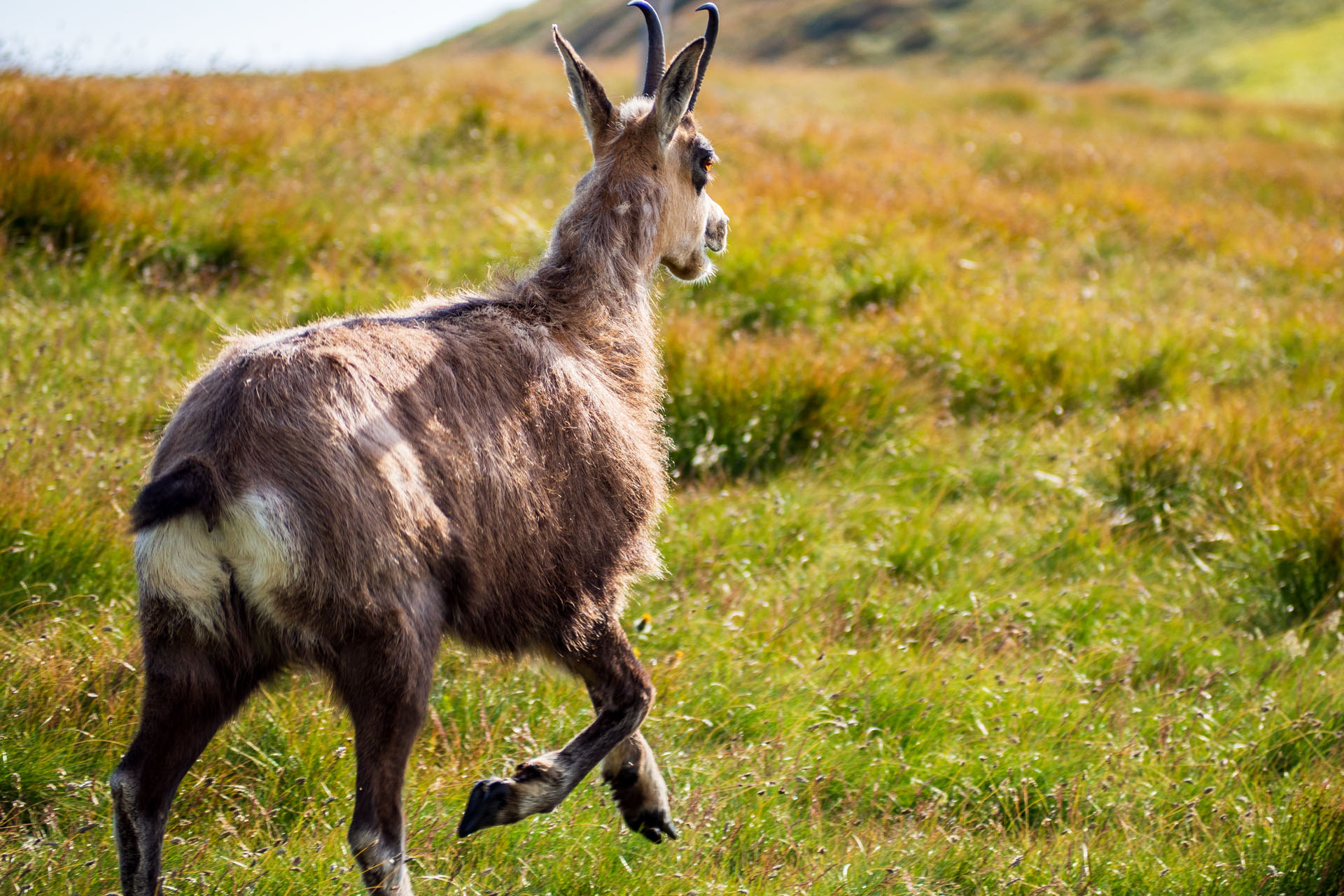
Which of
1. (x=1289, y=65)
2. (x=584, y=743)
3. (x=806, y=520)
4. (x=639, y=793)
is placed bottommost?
(x=1289, y=65)

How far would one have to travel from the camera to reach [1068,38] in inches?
1873

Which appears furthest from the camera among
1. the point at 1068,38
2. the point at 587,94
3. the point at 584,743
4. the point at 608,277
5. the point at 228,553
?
the point at 1068,38

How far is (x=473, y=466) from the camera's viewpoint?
2838 millimetres

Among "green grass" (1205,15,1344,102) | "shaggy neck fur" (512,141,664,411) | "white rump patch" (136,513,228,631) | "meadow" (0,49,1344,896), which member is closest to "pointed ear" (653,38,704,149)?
"shaggy neck fur" (512,141,664,411)

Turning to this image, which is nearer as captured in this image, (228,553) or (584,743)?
(228,553)

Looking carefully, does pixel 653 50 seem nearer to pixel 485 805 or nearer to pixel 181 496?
A: pixel 181 496

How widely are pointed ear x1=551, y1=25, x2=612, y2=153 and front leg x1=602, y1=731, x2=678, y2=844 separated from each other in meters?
2.26

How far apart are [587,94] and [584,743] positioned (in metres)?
2.40

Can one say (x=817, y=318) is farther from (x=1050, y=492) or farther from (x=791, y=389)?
(x=1050, y=492)

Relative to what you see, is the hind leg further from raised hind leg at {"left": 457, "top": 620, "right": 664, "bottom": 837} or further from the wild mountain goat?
raised hind leg at {"left": 457, "top": 620, "right": 664, "bottom": 837}

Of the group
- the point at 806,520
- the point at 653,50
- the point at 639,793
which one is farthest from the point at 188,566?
the point at 806,520

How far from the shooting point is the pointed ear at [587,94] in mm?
3977

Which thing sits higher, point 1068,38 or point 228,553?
point 228,553

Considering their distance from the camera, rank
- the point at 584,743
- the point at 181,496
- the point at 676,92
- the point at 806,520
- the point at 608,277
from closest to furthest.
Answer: the point at 181,496
the point at 584,743
the point at 608,277
the point at 676,92
the point at 806,520
